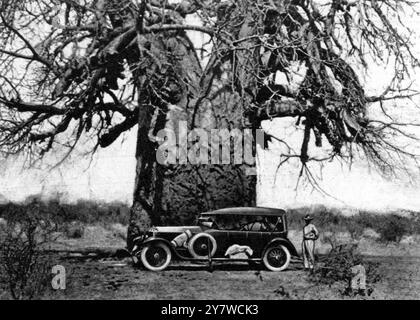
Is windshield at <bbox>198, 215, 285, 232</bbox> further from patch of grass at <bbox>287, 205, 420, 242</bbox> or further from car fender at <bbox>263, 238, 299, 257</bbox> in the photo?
patch of grass at <bbox>287, 205, 420, 242</bbox>

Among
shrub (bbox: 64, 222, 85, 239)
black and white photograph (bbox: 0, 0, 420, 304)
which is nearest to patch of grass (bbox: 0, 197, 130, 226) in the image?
shrub (bbox: 64, 222, 85, 239)

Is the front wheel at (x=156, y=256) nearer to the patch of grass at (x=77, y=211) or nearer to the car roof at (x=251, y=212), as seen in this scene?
the car roof at (x=251, y=212)

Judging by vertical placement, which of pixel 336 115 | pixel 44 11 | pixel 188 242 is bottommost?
pixel 188 242

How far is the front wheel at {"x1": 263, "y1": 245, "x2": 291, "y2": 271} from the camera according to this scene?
20.9 ft

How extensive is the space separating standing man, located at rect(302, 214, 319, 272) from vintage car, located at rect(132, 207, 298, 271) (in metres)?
0.23

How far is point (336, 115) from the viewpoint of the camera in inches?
321

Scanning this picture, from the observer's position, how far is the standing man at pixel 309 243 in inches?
258

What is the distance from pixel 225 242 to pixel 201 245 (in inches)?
10.0

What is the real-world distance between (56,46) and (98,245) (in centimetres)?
395

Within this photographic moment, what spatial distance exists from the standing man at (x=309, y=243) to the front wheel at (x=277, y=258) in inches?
11.1

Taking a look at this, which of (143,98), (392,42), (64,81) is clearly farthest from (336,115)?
Result: (64,81)
